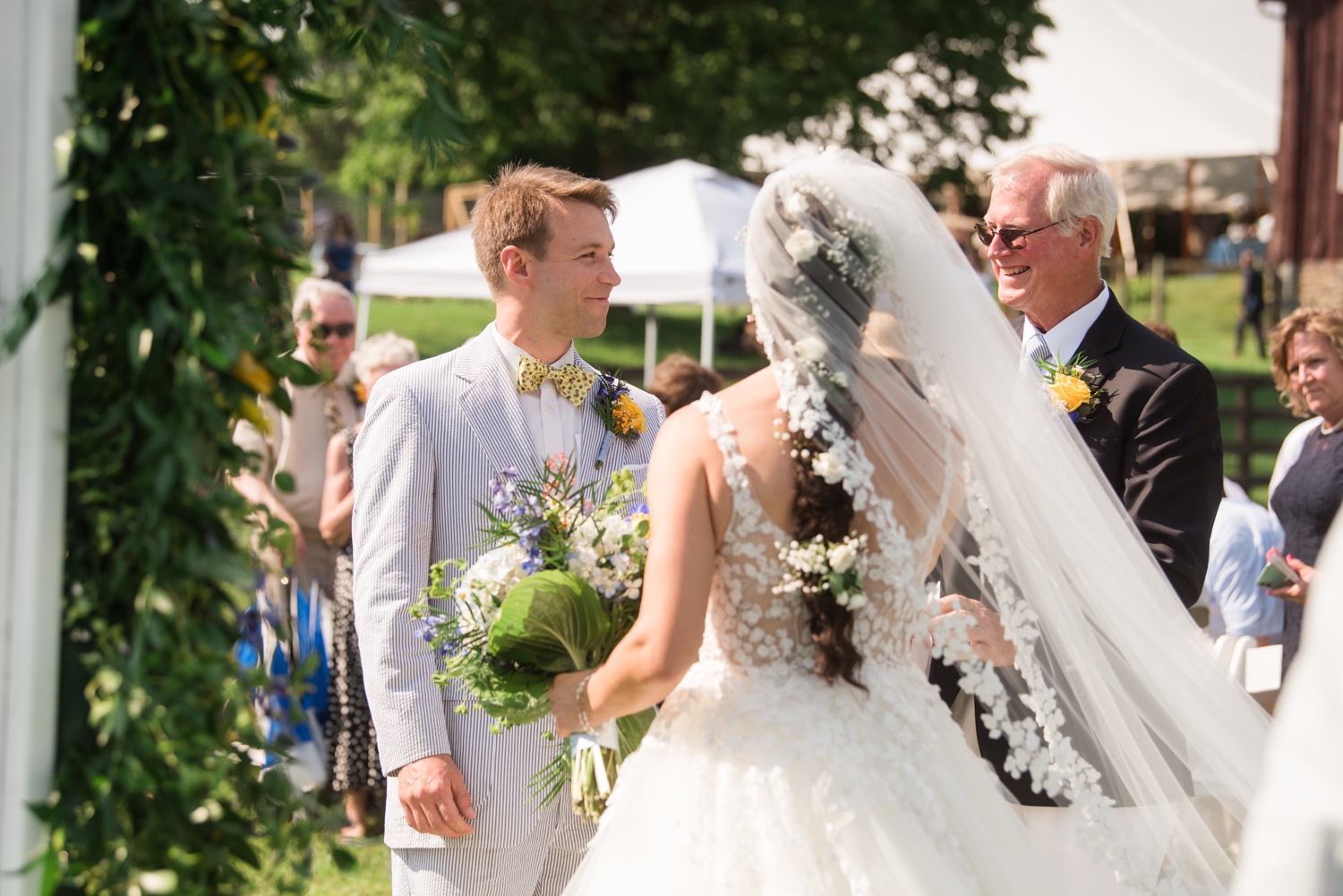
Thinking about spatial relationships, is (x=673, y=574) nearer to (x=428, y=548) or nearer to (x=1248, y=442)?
(x=428, y=548)

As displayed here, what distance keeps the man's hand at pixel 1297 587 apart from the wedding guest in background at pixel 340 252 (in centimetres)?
1562

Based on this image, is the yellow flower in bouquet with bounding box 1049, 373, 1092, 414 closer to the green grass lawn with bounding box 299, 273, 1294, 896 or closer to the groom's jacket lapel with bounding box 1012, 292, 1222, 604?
the groom's jacket lapel with bounding box 1012, 292, 1222, 604

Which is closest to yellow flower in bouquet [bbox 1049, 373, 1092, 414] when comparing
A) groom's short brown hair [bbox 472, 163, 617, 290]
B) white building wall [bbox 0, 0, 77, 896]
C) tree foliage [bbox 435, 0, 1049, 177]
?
groom's short brown hair [bbox 472, 163, 617, 290]

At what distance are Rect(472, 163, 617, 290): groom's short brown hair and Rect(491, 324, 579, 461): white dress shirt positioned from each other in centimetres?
19

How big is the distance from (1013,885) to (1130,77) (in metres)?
24.9

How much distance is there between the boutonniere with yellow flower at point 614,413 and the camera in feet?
10.3

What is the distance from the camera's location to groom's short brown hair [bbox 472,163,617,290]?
3.06 m

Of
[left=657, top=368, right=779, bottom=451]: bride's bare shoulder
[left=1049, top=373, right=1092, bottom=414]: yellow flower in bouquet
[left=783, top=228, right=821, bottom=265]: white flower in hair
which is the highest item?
[left=783, top=228, right=821, bottom=265]: white flower in hair

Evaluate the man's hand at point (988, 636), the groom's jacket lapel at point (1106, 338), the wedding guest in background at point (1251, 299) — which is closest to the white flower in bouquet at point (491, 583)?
the man's hand at point (988, 636)

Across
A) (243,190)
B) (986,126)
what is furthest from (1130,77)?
(243,190)

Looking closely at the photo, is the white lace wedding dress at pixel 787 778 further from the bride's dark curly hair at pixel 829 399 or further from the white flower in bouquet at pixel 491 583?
the white flower in bouquet at pixel 491 583

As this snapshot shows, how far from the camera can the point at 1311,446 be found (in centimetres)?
483

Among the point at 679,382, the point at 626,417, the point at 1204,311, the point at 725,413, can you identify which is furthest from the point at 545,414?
the point at 1204,311

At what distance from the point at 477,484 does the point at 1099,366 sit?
1.71 metres
